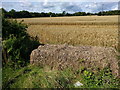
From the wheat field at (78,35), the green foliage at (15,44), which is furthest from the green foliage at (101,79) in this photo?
the wheat field at (78,35)

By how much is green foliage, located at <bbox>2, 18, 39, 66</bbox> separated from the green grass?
0.55m

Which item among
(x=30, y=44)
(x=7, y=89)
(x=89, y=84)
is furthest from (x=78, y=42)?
(x=7, y=89)

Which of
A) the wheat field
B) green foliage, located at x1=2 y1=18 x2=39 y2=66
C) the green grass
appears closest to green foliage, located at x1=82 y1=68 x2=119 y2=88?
the green grass

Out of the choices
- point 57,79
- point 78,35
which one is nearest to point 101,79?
point 57,79

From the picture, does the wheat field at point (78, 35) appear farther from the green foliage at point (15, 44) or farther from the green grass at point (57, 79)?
the green grass at point (57, 79)

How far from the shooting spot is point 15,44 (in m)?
5.06

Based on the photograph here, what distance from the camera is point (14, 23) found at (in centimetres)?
575

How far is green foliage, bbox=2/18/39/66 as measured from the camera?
488 cm

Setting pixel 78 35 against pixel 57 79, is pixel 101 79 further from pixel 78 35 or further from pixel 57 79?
pixel 78 35

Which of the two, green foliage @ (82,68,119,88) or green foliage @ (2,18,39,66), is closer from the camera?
green foliage @ (82,68,119,88)

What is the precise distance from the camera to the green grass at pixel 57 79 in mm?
3646

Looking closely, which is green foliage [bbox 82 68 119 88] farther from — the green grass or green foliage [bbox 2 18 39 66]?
green foliage [bbox 2 18 39 66]

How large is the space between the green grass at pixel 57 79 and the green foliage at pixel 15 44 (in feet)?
1.82

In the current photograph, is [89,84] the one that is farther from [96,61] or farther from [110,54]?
[110,54]
